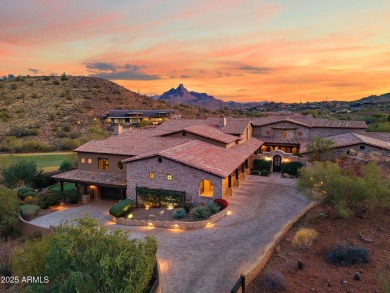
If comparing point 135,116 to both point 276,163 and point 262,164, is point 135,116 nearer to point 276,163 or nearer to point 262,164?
point 262,164

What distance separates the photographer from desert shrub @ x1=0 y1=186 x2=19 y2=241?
26.0 m

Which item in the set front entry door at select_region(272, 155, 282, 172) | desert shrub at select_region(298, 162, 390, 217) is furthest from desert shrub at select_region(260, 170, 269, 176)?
desert shrub at select_region(298, 162, 390, 217)

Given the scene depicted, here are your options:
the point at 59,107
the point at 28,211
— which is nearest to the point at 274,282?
the point at 28,211

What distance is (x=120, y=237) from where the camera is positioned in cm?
1386

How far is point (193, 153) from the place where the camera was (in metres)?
29.1

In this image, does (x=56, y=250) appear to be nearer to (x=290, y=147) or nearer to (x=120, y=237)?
(x=120, y=237)

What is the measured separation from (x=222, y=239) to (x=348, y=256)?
7811 mm

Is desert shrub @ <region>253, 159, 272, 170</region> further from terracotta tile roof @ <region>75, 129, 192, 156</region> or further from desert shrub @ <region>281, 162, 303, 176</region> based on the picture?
terracotta tile roof @ <region>75, 129, 192, 156</region>

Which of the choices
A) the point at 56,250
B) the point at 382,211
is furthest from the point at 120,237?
the point at 382,211

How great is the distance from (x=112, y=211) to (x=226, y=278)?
13366 mm

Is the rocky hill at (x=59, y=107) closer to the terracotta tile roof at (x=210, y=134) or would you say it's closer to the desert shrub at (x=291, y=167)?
the terracotta tile roof at (x=210, y=134)

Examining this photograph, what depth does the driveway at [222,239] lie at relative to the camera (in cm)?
1594

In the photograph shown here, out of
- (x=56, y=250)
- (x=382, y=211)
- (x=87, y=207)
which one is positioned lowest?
(x=87, y=207)

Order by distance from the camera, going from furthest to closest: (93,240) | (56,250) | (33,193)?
(33,193) < (93,240) < (56,250)
